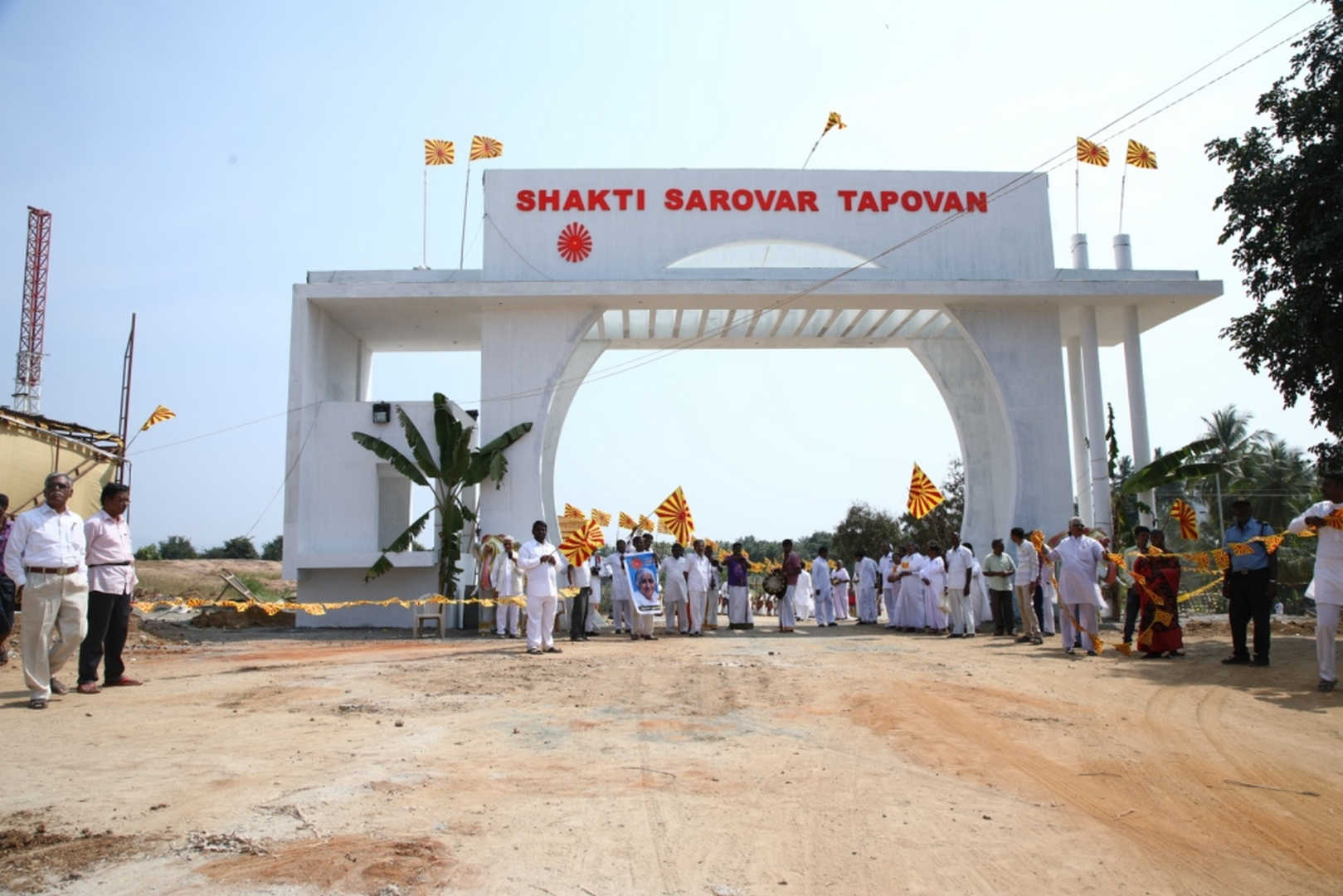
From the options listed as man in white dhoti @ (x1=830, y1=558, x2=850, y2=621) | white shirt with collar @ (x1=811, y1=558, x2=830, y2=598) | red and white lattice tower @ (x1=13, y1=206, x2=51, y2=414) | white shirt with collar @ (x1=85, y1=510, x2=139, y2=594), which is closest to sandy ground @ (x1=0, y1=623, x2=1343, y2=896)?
white shirt with collar @ (x1=85, y1=510, x2=139, y2=594)

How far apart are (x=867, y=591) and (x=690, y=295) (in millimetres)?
7631

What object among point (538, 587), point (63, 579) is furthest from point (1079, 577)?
point (63, 579)

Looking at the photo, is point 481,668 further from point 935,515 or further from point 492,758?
point 935,515

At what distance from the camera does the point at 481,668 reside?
32.5 feet

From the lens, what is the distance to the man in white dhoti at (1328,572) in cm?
825

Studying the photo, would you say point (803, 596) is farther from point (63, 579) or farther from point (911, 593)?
point (63, 579)

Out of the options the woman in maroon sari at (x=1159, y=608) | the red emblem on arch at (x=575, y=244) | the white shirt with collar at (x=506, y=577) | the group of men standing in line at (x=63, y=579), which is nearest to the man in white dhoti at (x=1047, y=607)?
the woman in maroon sari at (x=1159, y=608)

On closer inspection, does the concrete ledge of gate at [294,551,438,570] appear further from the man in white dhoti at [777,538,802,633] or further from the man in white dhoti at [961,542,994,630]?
the man in white dhoti at [961,542,994,630]

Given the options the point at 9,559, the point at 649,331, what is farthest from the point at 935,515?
the point at 9,559

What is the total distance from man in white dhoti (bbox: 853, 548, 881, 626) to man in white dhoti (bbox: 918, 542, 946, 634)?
325 cm

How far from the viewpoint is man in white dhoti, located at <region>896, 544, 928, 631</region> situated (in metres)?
17.5

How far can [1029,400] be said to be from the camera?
18.8 metres

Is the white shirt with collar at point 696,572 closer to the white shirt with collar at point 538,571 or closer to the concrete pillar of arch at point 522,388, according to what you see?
the concrete pillar of arch at point 522,388

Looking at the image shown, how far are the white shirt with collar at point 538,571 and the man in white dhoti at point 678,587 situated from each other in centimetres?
523
